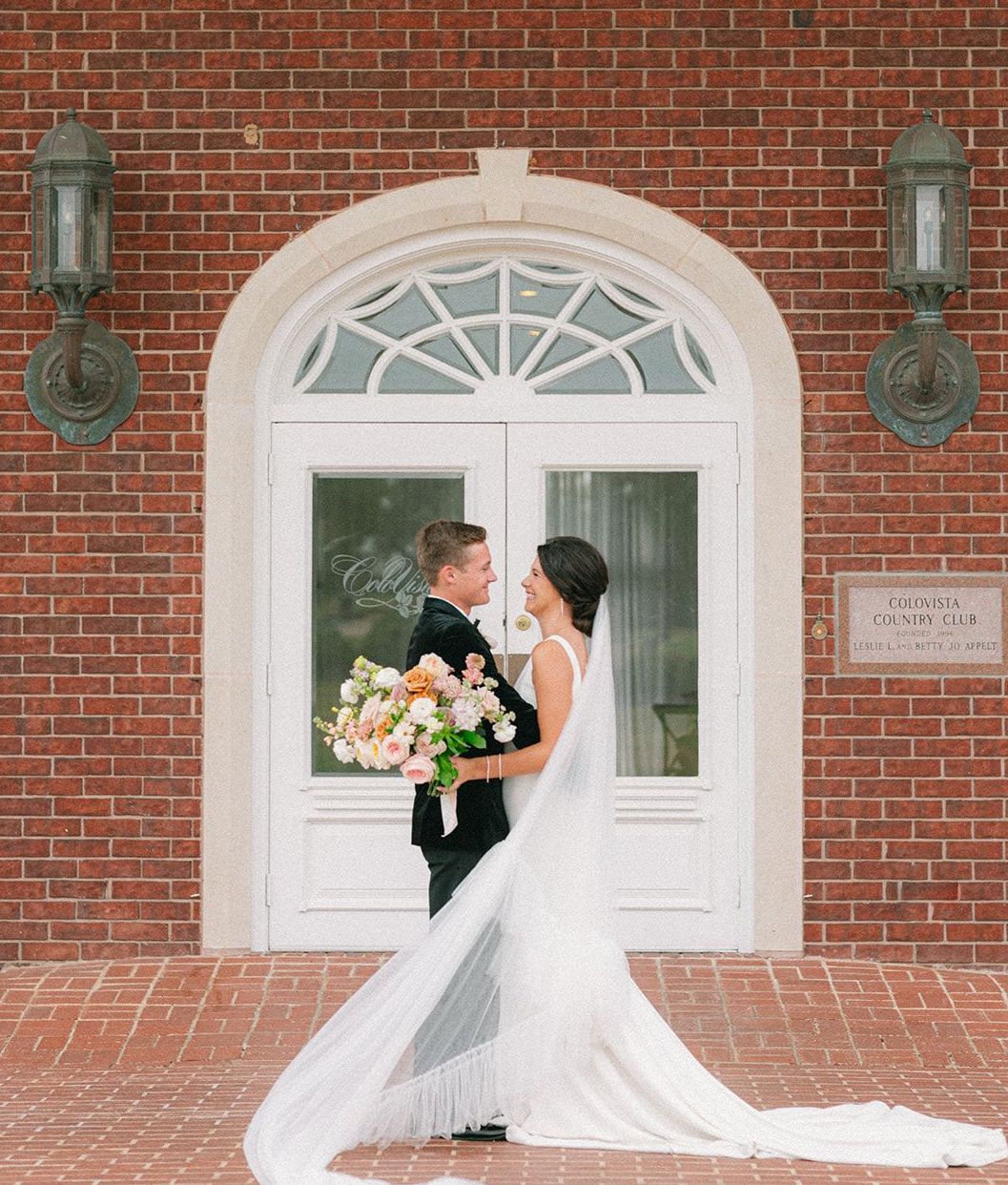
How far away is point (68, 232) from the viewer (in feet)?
23.8

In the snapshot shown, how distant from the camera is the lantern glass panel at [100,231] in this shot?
7.26 meters

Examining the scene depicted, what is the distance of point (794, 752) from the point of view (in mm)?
7484

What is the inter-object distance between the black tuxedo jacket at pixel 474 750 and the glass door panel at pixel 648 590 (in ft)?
6.92

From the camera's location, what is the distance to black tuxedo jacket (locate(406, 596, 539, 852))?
553 cm

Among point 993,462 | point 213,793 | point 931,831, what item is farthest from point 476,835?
point 993,462

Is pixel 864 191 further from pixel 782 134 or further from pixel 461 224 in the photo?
pixel 461 224

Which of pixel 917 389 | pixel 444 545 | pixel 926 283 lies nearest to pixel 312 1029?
pixel 444 545

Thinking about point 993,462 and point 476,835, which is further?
point 993,462

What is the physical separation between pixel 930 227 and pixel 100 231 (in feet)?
11.2

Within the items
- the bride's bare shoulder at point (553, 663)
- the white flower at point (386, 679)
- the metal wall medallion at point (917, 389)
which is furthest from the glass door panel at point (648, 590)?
the white flower at point (386, 679)

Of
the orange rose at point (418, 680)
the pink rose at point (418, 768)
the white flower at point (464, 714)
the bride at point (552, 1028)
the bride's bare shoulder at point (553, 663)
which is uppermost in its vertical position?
the bride's bare shoulder at point (553, 663)

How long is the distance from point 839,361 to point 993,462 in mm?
786

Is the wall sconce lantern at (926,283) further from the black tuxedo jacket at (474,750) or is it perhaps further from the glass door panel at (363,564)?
the black tuxedo jacket at (474,750)

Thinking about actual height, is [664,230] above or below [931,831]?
above
